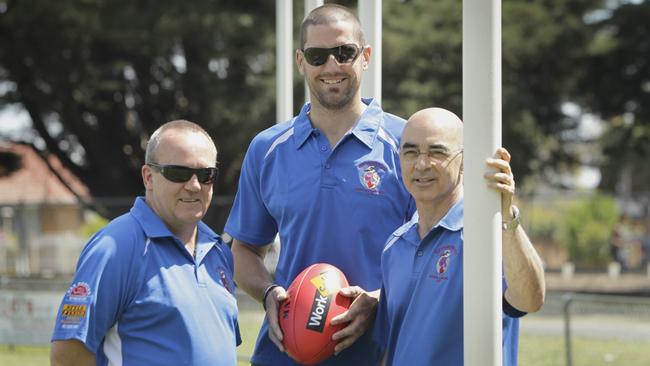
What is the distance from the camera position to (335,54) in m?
4.08

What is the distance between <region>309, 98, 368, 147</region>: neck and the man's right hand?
0.68m

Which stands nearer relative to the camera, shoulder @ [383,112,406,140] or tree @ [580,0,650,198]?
shoulder @ [383,112,406,140]

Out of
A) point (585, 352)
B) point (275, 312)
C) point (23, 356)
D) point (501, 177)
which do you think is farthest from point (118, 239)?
point (23, 356)

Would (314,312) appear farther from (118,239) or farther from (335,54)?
(335,54)

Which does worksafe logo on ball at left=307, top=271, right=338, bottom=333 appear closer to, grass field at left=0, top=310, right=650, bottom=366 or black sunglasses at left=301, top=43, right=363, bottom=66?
black sunglasses at left=301, top=43, right=363, bottom=66

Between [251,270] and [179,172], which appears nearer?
[179,172]

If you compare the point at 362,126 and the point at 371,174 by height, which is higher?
the point at 362,126

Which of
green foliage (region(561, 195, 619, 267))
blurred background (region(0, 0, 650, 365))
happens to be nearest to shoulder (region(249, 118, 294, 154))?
blurred background (region(0, 0, 650, 365))

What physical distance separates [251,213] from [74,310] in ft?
3.67

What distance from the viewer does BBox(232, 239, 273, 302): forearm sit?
4359 millimetres

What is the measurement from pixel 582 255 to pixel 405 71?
316 inches

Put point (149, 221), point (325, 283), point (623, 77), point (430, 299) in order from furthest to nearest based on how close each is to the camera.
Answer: point (623, 77) < point (325, 283) < point (149, 221) < point (430, 299)

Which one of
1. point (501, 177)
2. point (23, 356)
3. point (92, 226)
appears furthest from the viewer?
point (92, 226)

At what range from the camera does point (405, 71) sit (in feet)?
78.1
